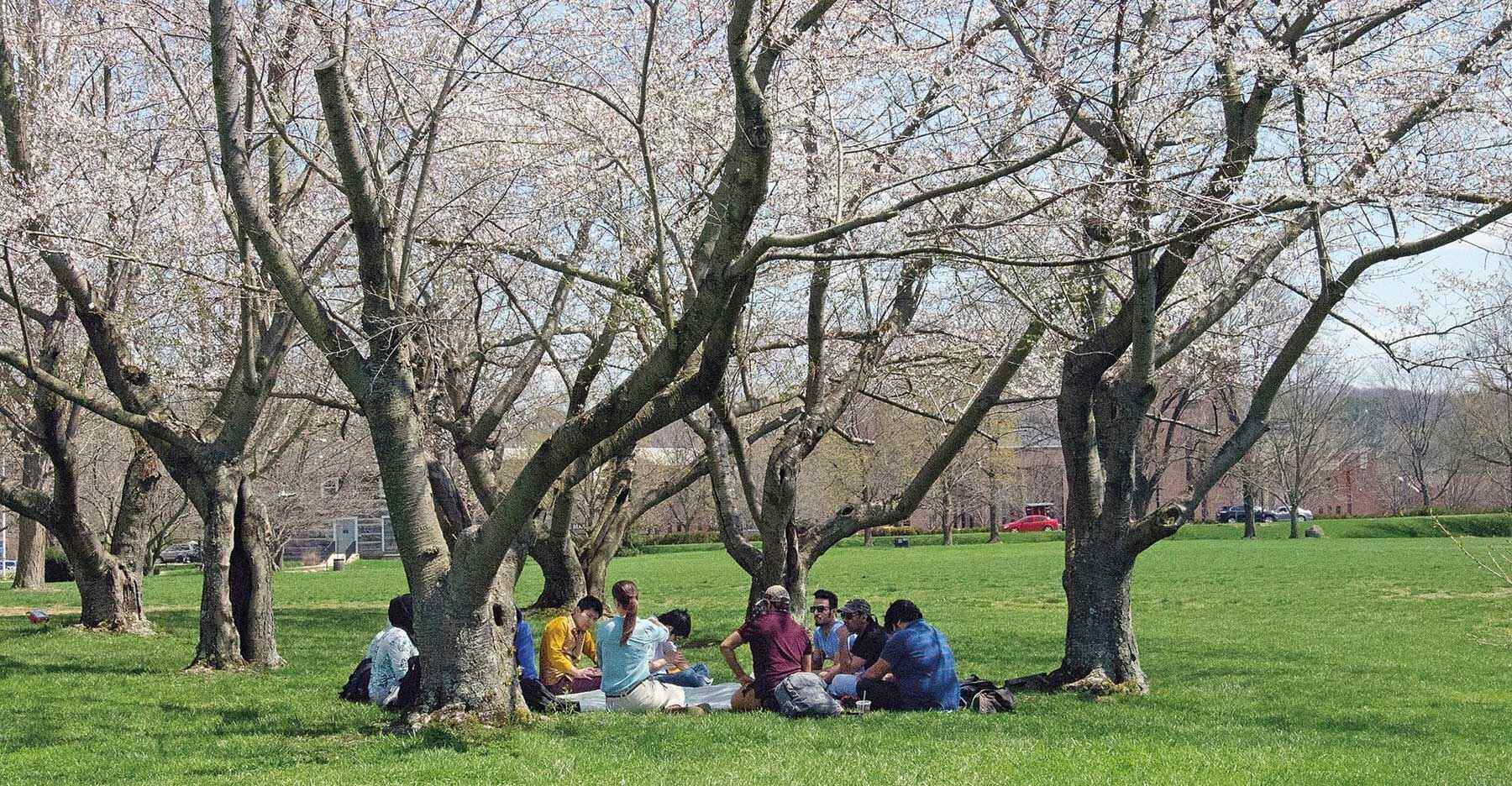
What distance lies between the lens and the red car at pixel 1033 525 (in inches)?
2817

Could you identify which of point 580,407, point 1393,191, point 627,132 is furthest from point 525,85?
point 1393,191

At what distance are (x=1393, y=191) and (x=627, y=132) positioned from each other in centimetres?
590

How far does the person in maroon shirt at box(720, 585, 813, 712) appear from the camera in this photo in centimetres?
948

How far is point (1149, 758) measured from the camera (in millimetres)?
7266

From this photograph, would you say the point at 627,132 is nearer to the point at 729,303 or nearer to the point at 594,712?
the point at 729,303

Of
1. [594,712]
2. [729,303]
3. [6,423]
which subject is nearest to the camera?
[729,303]

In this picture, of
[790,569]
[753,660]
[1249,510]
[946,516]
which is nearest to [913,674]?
[753,660]

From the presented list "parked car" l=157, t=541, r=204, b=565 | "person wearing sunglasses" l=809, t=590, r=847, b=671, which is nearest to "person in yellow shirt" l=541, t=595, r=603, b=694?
"person wearing sunglasses" l=809, t=590, r=847, b=671

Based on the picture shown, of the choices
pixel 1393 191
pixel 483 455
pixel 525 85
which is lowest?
pixel 483 455

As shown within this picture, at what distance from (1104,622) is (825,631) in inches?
95.6

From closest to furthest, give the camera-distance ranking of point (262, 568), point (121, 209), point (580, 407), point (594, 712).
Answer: point (594, 712), point (580, 407), point (262, 568), point (121, 209)

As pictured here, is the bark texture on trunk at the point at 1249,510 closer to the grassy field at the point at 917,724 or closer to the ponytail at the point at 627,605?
the grassy field at the point at 917,724

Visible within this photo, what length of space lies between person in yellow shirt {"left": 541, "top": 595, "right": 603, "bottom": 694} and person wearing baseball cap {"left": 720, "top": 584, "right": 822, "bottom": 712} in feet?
4.41

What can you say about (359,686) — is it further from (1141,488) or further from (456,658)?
(1141,488)
